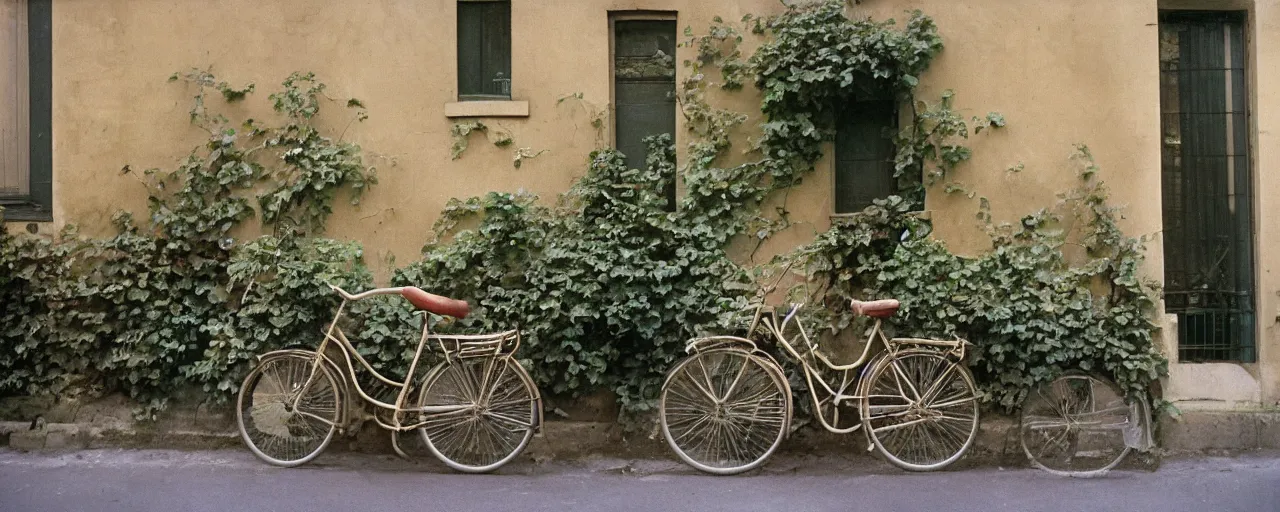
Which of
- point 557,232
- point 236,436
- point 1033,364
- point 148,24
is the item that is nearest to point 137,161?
point 148,24

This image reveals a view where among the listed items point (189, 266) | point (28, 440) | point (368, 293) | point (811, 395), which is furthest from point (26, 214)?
point (811, 395)

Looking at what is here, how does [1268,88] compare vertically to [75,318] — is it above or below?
above

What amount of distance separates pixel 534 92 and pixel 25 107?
143 inches

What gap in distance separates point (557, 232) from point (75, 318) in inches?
132

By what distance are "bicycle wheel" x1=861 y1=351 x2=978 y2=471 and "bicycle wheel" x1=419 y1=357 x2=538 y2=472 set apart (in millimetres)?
2072

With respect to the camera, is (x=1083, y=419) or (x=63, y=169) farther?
(x=63, y=169)

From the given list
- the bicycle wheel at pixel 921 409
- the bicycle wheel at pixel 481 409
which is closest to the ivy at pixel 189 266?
the bicycle wheel at pixel 481 409

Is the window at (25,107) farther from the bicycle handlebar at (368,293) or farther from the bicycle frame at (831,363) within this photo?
the bicycle frame at (831,363)

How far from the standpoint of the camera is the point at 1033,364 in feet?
20.3

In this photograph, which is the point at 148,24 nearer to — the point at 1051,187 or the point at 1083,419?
the point at 1051,187

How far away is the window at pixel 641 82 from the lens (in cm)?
677

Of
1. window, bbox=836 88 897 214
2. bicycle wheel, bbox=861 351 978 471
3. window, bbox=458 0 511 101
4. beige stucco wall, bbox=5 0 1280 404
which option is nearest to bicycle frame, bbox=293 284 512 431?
beige stucco wall, bbox=5 0 1280 404

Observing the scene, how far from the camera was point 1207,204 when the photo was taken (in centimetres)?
666

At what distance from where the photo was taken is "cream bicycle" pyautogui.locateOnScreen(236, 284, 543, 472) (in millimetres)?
5867
